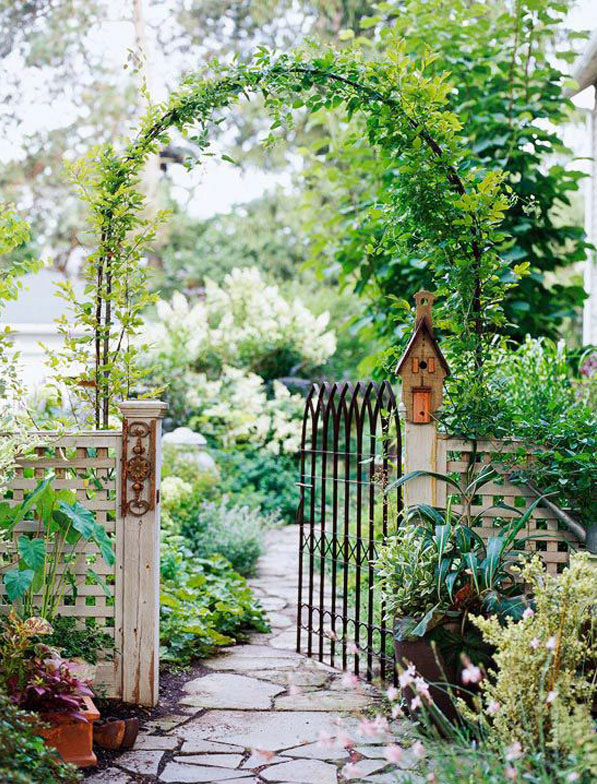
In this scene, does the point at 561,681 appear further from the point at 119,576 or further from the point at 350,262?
the point at 350,262

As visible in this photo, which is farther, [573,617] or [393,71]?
[393,71]

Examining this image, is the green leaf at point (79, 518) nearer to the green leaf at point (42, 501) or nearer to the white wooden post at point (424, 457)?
the green leaf at point (42, 501)

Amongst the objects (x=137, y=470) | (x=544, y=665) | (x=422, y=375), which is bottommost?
(x=544, y=665)

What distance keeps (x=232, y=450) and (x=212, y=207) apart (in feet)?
30.1

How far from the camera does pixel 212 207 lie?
1778 centimetres

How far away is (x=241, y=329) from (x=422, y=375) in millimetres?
7417

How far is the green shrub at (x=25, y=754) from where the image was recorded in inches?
99.1

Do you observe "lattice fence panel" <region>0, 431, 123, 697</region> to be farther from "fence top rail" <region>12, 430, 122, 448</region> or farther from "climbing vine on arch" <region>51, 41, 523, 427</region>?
"climbing vine on arch" <region>51, 41, 523, 427</region>

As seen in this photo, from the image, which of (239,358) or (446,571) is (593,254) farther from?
(239,358)

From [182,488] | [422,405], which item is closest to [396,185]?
[422,405]

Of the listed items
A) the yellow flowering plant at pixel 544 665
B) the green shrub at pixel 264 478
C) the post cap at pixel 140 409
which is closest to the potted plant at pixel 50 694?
the post cap at pixel 140 409

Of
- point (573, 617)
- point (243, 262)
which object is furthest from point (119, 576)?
point (243, 262)

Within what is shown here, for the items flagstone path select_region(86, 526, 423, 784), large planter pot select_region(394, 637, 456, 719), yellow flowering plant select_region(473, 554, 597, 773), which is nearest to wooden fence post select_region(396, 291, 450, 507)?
large planter pot select_region(394, 637, 456, 719)

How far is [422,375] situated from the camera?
4188 millimetres
